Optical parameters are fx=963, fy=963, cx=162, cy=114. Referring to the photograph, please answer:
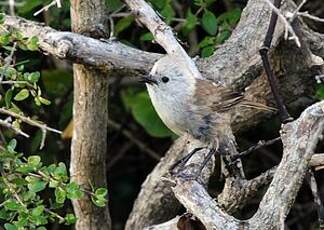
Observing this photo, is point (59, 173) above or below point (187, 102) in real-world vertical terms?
below

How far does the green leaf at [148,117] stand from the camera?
13.3ft

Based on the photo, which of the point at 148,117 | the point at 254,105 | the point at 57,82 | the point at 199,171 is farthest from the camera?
the point at 57,82

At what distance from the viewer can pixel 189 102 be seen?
3.06 m

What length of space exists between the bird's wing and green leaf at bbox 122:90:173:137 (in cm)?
88

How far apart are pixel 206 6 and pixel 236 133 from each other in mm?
509

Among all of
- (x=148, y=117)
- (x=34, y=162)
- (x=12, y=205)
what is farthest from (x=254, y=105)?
(x=12, y=205)

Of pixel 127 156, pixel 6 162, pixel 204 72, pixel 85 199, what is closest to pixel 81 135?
pixel 85 199

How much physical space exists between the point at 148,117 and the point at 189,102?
41.0 inches

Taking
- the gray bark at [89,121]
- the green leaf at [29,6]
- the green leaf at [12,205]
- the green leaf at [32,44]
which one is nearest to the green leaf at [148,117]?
the gray bark at [89,121]

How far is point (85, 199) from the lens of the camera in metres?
3.58

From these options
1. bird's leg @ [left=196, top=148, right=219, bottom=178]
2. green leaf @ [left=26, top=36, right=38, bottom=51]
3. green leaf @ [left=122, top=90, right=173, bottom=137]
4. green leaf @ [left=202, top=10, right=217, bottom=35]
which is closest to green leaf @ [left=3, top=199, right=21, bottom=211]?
green leaf @ [left=26, top=36, right=38, bottom=51]

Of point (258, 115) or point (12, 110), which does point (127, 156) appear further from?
point (12, 110)

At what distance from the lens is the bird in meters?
3.03

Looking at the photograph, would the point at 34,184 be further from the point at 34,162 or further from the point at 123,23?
the point at 123,23
